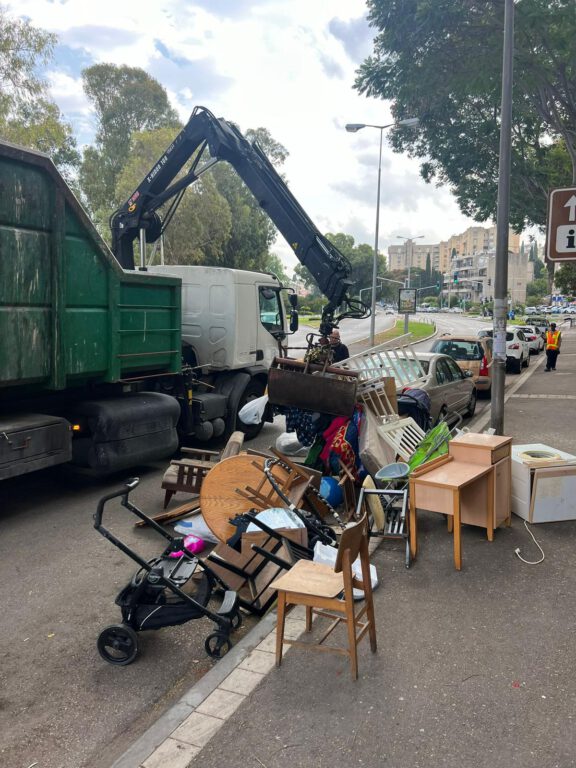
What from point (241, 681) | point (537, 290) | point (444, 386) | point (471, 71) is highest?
point (537, 290)

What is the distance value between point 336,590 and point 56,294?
455 cm

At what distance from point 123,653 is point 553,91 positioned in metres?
16.4

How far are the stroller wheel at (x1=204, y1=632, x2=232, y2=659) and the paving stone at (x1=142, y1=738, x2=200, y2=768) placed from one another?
2.64 ft

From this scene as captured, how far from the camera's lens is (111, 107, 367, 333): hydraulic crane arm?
959cm

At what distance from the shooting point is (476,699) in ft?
10.7

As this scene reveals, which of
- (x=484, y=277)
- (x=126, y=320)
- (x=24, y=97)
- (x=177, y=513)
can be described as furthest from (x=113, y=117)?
(x=484, y=277)

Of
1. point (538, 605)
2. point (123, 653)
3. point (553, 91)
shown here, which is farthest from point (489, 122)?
point (123, 653)

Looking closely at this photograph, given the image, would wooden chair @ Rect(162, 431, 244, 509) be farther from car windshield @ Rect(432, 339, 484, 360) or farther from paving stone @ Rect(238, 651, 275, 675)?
car windshield @ Rect(432, 339, 484, 360)

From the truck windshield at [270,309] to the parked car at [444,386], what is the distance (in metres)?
2.66

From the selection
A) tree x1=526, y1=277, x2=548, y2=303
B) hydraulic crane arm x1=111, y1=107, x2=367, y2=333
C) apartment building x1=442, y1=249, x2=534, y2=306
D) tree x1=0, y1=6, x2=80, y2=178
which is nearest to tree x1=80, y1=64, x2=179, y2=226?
tree x1=0, y1=6, x2=80, y2=178

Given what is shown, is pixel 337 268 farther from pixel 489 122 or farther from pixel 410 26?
pixel 489 122

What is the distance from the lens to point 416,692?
3332mm

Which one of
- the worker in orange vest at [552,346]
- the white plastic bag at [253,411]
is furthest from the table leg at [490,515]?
the worker in orange vest at [552,346]

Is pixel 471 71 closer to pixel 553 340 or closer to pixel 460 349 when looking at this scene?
pixel 460 349
